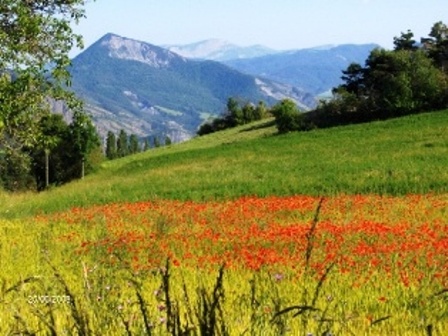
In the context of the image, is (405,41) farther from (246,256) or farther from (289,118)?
(246,256)

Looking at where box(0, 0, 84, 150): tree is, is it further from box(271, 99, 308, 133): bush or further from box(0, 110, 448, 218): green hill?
box(271, 99, 308, 133): bush

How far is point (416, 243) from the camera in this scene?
35.7ft

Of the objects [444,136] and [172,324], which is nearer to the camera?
[172,324]

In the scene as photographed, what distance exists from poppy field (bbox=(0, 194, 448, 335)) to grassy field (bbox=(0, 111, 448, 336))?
4 centimetres

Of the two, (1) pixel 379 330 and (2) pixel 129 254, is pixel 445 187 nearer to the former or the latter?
(2) pixel 129 254

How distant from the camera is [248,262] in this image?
9.70m

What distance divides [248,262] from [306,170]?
2273 cm

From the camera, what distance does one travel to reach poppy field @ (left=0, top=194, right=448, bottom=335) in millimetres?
4843

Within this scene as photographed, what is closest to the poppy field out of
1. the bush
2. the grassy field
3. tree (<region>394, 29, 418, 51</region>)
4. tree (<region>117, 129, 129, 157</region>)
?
the grassy field

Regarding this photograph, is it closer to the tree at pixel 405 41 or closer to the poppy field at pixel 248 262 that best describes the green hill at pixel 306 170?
the poppy field at pixel 248 262

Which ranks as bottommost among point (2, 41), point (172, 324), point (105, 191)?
point (105, 191)

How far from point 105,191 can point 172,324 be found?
31345 millimetres

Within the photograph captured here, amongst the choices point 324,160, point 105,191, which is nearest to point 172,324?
point 105,191

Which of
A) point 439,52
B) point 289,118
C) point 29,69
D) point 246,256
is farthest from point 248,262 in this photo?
point 439,52
